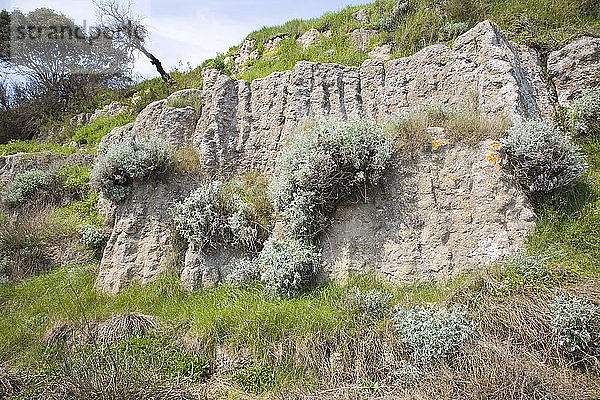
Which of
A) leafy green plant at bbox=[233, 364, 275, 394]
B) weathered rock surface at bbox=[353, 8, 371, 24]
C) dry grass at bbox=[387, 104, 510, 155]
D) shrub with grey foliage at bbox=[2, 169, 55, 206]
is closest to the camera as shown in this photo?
leafy green plant at bbox=[233, 364, 275, 394]

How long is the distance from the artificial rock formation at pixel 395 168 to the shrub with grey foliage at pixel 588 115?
0.57 m

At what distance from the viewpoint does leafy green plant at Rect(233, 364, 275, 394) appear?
152 inches

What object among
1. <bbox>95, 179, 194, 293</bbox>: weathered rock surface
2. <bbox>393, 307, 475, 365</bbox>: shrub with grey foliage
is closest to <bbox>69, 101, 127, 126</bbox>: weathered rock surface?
<bbox>95, 179, 194, 293</bbox>: weathered rock surface

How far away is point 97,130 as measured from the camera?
10984 millimetres

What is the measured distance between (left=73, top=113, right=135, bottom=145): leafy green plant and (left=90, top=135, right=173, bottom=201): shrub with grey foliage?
4.81 metres

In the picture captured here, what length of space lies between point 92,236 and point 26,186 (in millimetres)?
2504

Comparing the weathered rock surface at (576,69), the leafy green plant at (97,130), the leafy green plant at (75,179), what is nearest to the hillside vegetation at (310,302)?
the weathered rock surface at (576,69)

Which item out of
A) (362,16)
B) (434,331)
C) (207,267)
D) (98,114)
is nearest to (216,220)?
(207,267)

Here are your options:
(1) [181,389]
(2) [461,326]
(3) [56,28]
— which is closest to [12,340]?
(1) [181,389]

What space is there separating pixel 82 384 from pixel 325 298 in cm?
285

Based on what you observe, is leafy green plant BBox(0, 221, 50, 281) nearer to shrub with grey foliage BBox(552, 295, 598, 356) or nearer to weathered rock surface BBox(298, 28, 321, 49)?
shrub with grey foliage BBox(552, 295, 598, 356)

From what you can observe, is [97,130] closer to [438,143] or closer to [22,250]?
[22,250]

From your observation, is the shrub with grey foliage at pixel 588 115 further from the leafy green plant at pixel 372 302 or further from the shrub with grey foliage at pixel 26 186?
the shrub with grey foliage at pixel 26 186

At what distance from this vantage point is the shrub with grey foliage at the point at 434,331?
3.56 metres
